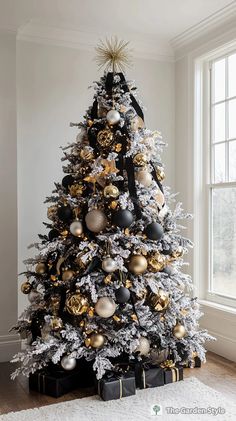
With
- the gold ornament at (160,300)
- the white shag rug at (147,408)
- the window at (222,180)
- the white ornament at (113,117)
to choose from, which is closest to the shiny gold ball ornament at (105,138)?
the white ornament at (113,117)

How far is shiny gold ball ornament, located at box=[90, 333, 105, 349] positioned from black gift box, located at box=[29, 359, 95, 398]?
29 centimetres

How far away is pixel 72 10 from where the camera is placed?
3.83 m

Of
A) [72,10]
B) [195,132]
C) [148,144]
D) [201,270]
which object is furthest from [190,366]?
[72,10]

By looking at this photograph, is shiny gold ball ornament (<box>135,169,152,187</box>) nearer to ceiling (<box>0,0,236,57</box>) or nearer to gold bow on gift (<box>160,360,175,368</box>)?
gold bow on gift (<box>160,360,175,368</box>)

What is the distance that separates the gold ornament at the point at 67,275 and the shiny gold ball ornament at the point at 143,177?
30.2 inches

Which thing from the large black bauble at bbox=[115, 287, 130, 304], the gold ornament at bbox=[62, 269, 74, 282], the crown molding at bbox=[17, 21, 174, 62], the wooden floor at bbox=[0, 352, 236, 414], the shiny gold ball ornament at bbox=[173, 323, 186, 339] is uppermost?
the crown molding at bbox=[17, 21, 174, 62]

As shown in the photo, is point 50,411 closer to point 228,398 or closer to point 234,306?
point 228,398

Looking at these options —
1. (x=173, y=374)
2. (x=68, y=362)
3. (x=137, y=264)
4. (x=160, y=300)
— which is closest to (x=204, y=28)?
(x=137, y=264)

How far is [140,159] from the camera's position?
3246 mm

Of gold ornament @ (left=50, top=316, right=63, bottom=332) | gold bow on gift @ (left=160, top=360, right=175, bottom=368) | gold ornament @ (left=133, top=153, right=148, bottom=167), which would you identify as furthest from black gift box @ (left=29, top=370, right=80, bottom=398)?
gold ornament @ (left=133, top=153, right=148, bottom=167)

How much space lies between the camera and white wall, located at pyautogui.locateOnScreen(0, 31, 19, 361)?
3.93 meters

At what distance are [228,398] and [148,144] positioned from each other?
→ 5.75 ft

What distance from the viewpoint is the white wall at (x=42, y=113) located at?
4.11 m

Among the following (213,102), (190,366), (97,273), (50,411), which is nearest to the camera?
(50,411)
